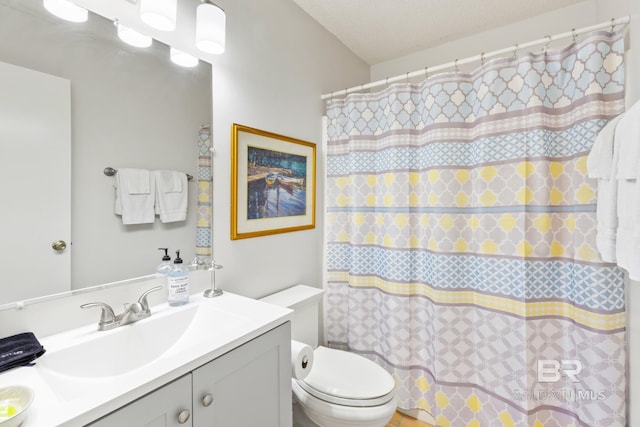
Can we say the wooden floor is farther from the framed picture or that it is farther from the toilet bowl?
the framed picture

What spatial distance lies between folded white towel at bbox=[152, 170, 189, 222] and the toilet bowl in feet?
3.05

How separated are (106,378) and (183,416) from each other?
302mm

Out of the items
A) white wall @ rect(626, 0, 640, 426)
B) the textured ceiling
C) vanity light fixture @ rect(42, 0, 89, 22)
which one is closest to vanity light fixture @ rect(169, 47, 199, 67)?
vanity light fixture @ rect(42, 0, 89, 22)

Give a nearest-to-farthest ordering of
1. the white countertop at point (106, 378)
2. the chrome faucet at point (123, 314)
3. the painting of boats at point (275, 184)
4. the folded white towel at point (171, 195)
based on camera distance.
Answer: the white countertop at point (106, 378)
the chrome faucet at point (123, 314)
the folded white towel at point (171, 195)
the painting of boats at point (275, 184)

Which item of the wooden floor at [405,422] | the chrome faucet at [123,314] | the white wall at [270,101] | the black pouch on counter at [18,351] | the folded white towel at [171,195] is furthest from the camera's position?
the wooden floor at [405,422]

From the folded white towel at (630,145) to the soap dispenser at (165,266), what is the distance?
1.63 meters

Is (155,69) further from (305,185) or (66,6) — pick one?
(305,185)

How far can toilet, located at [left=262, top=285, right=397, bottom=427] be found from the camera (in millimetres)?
1214

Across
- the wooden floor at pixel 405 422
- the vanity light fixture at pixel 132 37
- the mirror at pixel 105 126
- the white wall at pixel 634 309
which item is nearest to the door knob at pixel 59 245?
the mirror at pixel 105 126

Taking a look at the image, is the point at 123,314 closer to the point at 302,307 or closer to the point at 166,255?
the point at 166,255

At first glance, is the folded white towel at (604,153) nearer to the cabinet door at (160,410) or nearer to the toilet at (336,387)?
the toilet at (336,387)

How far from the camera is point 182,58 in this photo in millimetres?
1212

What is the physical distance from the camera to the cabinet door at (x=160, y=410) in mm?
625

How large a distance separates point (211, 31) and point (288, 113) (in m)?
0.61
